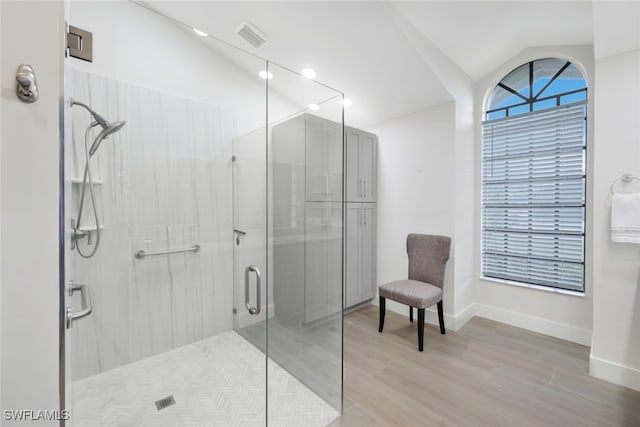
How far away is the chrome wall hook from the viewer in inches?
20.2

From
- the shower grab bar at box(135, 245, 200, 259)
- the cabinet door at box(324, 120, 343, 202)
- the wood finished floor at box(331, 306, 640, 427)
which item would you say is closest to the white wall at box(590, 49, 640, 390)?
→ the wood finished floor at box(331, 306, 640, 427)

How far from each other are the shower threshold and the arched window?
262 centimetres

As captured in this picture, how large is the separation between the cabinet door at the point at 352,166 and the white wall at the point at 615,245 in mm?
2024

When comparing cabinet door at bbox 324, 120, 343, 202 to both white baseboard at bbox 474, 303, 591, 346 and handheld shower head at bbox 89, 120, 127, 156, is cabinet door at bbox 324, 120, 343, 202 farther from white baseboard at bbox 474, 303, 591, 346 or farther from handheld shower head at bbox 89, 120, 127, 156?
white baseboard at bbox 474, 303, 591, 346

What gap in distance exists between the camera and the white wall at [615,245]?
1800 millimetres

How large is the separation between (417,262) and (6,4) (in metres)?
3.06

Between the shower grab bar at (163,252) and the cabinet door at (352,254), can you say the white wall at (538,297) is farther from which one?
the shower grab bar at (163,252)

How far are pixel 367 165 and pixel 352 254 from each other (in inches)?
45.2

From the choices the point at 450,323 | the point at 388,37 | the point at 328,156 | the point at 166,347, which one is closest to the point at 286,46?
the point at 388,37

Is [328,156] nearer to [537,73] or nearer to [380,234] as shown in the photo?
[380,234]

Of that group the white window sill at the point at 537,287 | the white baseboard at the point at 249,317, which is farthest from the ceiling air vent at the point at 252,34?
the white window sill at the point at 537,287

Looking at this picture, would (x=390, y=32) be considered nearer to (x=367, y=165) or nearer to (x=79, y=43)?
(x=367, y=165)

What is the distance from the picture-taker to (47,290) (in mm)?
553

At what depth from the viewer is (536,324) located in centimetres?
268
